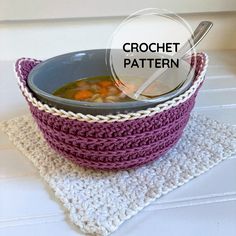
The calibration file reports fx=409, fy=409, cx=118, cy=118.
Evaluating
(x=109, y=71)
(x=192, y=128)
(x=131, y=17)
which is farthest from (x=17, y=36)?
(x=192, y=128)

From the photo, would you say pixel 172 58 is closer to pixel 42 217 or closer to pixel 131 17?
pixel 42 217

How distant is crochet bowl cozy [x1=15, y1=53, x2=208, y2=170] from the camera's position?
1.43ft

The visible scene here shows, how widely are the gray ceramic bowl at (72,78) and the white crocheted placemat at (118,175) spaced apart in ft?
0.29

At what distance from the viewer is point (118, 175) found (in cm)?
50

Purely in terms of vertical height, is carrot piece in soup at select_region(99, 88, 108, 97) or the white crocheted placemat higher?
carrot piece in soup at select_region(99, 88, 108, 97)

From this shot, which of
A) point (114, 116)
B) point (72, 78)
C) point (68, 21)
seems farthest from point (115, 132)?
point (68, 21)

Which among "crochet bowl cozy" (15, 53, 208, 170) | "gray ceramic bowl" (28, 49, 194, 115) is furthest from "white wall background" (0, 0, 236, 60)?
"crochet bowl cozy" (15, 53, 208, 170)

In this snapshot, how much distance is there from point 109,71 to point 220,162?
21 cm

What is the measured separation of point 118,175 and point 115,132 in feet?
0.26

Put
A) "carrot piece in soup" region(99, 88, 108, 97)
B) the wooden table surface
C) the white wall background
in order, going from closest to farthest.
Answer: the wooden table surface, "carrot piece in soup" region(99, 88, 108, 97), the white wall background

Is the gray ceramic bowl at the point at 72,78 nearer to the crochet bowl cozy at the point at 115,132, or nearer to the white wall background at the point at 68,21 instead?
the crochet bowl cozy at the point at 115,132

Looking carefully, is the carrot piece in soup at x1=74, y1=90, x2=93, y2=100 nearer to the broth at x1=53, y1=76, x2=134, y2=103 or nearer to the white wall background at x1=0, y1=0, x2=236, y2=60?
the broth at x1=53, y1=76, x2=134, y2=103

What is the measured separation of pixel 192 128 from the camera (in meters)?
0.59

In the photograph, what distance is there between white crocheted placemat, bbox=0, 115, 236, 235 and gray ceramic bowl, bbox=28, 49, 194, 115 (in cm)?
9
